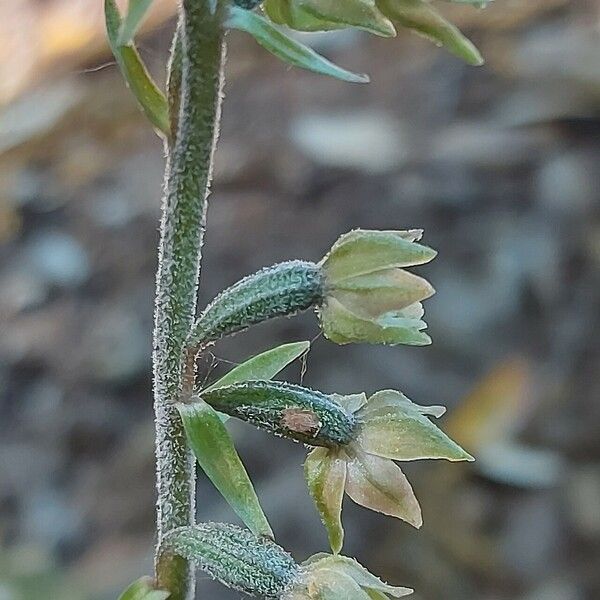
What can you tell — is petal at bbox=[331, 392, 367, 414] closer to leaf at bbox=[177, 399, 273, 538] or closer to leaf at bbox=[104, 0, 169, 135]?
leaf at bbox=[177, 399, 273, 538]

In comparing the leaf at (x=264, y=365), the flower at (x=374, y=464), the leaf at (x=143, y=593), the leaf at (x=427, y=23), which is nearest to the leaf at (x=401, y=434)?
the flower at (x=374, y=464)

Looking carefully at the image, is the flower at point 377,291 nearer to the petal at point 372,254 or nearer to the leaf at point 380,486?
the petal at point 372,254

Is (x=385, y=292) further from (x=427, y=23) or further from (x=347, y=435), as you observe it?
(x=427, y=23)

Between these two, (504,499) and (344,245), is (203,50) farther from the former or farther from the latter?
(504,499)

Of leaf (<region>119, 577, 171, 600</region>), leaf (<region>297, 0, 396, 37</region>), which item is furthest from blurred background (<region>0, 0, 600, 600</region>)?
leaf (<region>297, 0, 396, 37</region>)

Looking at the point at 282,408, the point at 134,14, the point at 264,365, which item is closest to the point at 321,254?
the point at 264,365

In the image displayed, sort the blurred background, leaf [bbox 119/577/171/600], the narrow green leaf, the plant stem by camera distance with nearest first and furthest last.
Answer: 1. the narrow green leaf
2. the plant stem
3. leaf [bbox 119/577/171/600]
4. the blurred background
